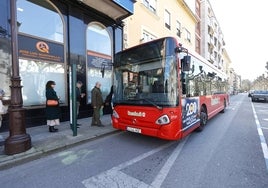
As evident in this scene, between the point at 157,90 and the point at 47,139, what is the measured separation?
3.63 m

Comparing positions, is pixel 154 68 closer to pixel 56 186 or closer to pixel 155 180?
pixel 155 180

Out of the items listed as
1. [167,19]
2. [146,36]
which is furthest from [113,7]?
[167,19]

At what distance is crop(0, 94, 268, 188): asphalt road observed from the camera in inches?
126

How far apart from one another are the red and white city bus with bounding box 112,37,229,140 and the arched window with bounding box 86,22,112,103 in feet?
12.4

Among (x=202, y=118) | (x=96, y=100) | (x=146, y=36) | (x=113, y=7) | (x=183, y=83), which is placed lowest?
(x=202, y=118)

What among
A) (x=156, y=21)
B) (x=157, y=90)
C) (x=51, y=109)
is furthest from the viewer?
(x=156, y=21)

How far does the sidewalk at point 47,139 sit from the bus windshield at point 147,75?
1.50 meters

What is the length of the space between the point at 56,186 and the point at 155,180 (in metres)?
1.75

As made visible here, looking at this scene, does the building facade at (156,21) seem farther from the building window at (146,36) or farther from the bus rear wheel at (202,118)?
the bus rear wheel at (202,118)

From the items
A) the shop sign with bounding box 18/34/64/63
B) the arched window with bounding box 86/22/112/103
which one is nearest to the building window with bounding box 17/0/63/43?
the shop sign with bounding box 18/34/64/63

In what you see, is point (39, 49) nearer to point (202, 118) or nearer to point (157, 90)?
point (157, 90)

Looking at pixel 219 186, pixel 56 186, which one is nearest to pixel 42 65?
pixel 56 186

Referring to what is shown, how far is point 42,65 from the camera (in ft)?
24.6

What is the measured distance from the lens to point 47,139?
5.43 metres
